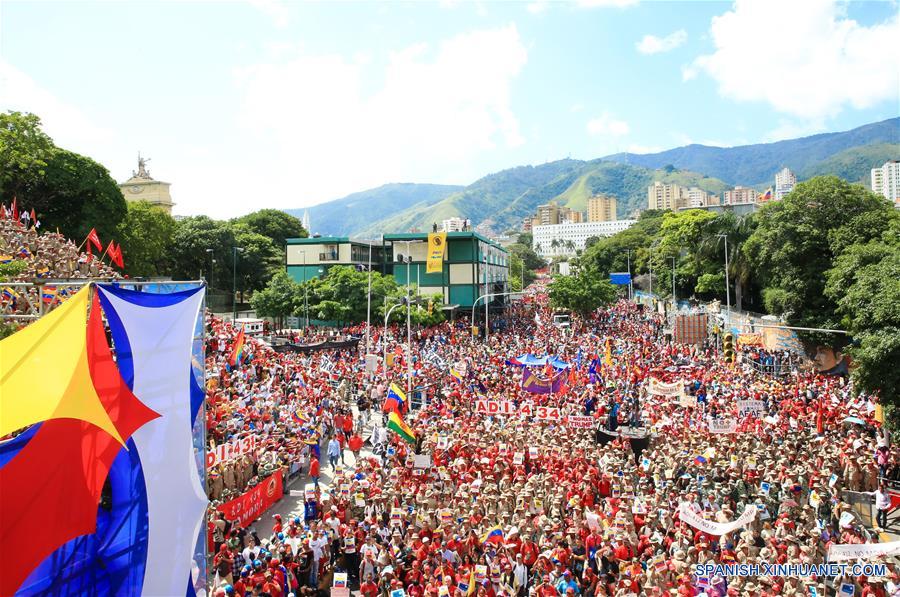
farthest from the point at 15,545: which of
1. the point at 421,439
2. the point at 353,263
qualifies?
the point at 353,263

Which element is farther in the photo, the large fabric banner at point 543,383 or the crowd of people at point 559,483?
the large fabric banner at point 543,383

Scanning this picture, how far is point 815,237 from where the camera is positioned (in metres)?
32.2

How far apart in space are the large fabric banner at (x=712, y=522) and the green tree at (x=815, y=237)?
2134cm

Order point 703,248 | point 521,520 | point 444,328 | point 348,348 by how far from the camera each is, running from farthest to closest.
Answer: point 703,248 < point 444,328 < point 348,348 < point 521,520

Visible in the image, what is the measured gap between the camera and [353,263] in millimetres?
58531

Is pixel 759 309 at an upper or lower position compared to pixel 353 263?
lower

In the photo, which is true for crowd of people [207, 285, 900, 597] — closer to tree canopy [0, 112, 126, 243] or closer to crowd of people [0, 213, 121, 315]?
crowd of people [0, 213, 121, 315]

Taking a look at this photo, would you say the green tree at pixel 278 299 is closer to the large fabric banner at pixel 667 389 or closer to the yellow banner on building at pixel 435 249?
the yellow banner on building at pixel 435 249

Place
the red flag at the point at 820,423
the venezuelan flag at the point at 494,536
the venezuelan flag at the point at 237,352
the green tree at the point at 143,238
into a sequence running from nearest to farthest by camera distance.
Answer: the venezuelan flag at the point at 494,536, the red flag at the point at 820,423, the venezuelan flag at the point at 237,352, the green tree at the point at 143,238

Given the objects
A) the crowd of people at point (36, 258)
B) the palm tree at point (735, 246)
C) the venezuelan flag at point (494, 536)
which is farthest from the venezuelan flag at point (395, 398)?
the palm tree at point (735, 246)

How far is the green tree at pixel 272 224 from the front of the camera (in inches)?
3169

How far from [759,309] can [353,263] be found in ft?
112

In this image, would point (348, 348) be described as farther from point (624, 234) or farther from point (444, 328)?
point (624, 234)

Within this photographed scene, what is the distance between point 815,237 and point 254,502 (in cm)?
2951
